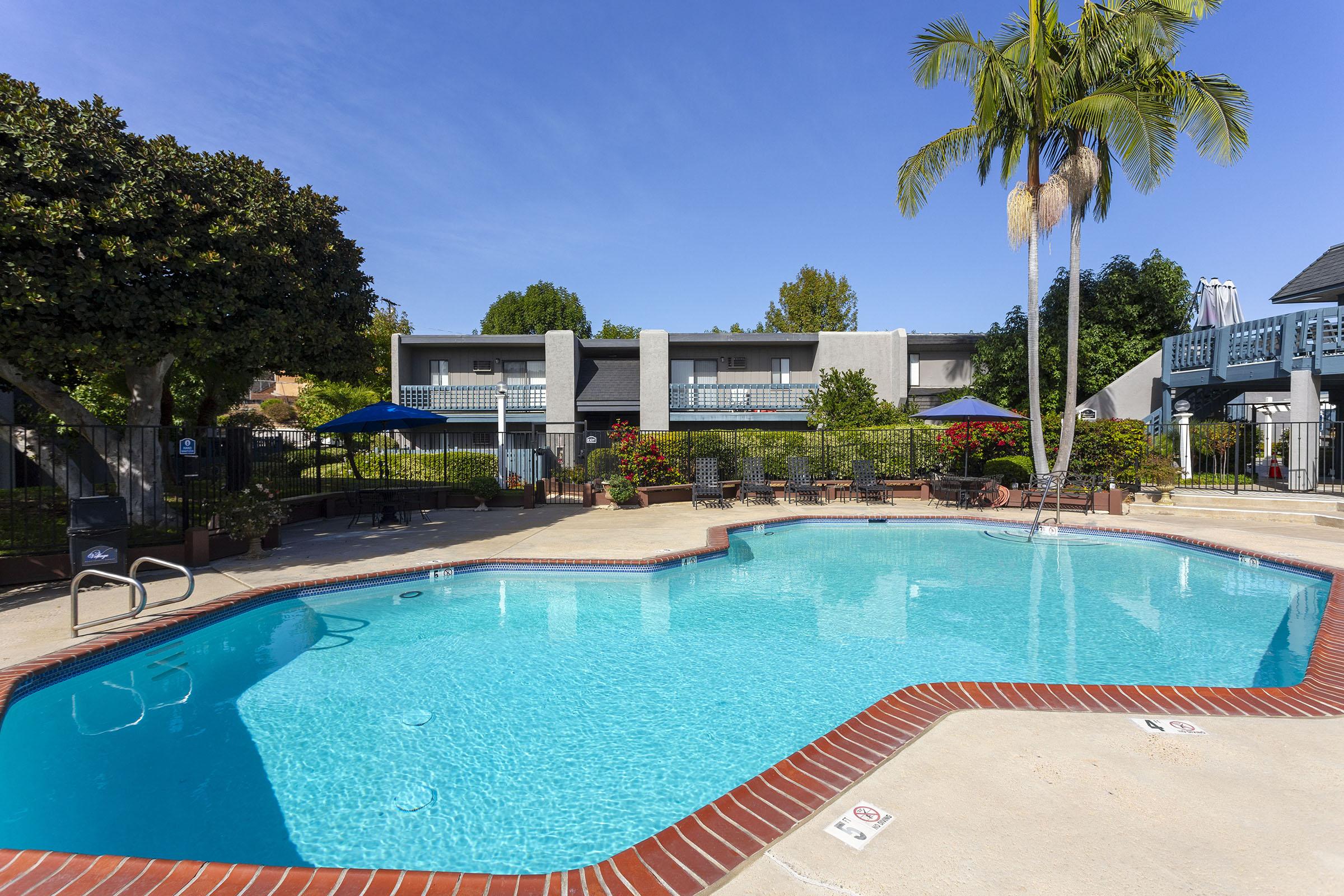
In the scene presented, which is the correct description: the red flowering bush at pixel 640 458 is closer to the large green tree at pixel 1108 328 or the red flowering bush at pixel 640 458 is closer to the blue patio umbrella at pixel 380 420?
the blue patio umbrella at pixel 380 420


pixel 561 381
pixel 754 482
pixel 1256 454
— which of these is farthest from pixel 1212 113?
pixel 561 381

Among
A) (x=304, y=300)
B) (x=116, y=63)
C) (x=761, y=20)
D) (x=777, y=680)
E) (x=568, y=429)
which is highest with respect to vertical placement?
(x=761, y=20)

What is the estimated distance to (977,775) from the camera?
125 inches

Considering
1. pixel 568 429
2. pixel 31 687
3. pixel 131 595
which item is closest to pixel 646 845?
pixel 31 687

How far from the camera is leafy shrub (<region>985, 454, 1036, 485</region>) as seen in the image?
1688 centimetres

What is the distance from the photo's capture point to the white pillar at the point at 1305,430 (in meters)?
15.5

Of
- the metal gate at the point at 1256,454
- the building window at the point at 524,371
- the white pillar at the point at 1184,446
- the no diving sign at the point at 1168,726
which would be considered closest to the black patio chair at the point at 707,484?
the metal gate at the point at 1256,454

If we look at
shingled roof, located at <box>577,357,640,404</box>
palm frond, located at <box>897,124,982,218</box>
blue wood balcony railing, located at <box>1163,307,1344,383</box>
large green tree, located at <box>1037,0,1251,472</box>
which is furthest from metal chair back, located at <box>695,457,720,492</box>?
blue wood balcony railing, located at <box>1163,307,1344,383</box>

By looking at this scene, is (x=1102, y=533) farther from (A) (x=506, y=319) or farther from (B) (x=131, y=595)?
(A) (x=506, y=319)

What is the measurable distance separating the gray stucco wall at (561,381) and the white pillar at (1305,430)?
2220 centimetres

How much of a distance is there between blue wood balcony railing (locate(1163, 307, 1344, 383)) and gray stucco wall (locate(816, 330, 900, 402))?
30.1ft

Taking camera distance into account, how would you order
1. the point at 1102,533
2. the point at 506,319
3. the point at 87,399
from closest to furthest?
the point at 1102,533 → the point at 87,399 → the point at 506,319

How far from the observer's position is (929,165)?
53.3 feet

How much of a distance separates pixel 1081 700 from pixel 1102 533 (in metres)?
9.90
